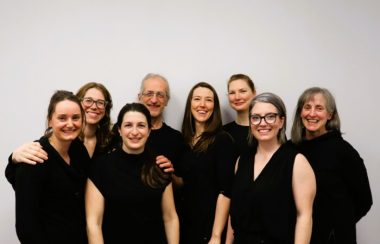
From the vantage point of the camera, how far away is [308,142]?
2.46m

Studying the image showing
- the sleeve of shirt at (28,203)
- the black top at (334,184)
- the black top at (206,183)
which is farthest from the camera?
the black top at (206,183)

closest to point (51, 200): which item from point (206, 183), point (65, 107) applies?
point (65, 107)

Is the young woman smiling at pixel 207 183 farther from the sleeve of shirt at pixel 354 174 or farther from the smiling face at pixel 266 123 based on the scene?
the sleeve of shirt at pixel 354 174

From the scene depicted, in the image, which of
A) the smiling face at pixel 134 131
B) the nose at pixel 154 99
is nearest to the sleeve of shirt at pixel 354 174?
the smiling face at pixel 134 131

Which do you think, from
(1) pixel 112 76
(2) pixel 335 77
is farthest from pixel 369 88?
(1) pixel 112 76

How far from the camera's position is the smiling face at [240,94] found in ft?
9.20

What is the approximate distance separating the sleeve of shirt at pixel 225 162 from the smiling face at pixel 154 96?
0.59 m

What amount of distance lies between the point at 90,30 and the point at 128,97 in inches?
24.8

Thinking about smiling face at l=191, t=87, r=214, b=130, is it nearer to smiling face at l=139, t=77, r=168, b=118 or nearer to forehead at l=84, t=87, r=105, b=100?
smiling face at l=139, t=77, r=168, b=118

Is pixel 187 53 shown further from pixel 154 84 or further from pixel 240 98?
pixel 240 98

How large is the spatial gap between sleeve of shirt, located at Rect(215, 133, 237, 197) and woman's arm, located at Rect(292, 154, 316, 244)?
1.77 ft

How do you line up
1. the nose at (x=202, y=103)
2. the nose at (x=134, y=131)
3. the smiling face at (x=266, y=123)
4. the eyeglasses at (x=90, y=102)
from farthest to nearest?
the nose at (x=202, y=103), the eyeglasses at (x=90, y=102), the nose at (x=134, y=131), the smiling face at (x=266, y=123)

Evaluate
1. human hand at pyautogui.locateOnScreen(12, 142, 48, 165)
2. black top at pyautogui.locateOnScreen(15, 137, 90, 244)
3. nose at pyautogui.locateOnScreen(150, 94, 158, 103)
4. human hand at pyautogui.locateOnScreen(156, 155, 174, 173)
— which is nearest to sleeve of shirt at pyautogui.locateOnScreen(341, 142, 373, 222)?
→ human hand at pyautogui.locateOnScreen(156, 155, 174, 173)

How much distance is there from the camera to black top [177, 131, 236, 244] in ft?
8.06
